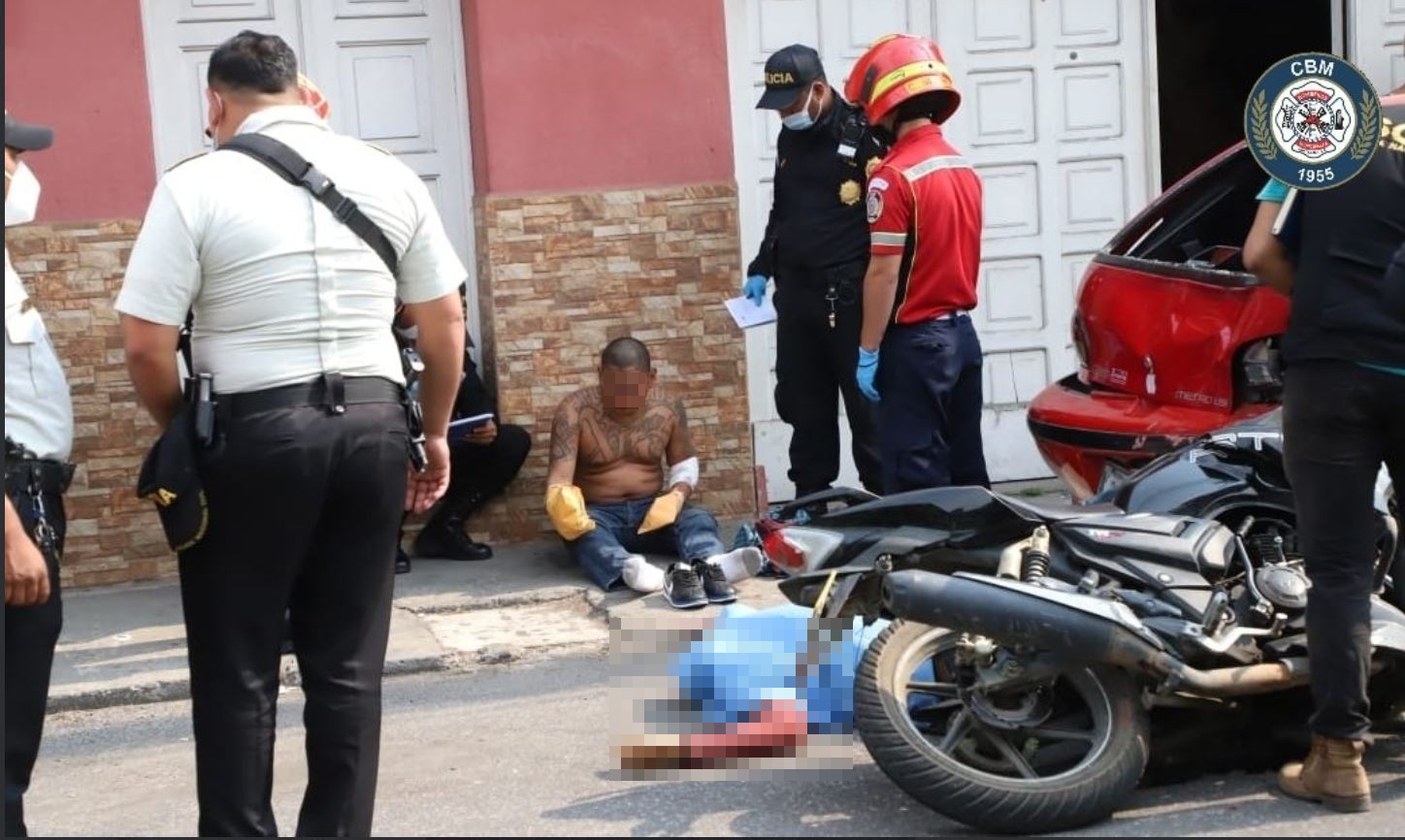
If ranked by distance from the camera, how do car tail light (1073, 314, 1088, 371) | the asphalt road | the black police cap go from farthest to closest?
the black police cap, car tail light (1073, 314, 1088, 371), the asphalt road

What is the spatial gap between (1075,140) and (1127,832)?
16.1ft

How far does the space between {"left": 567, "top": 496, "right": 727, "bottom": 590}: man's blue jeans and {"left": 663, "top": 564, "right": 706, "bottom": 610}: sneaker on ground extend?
307 millimetres

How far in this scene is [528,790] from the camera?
507 centimetres

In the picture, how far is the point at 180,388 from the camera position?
4.02 m

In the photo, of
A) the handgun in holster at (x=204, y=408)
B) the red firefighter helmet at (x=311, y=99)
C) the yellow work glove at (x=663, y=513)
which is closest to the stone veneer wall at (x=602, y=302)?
the yellow work glove at (x=663, y=513)

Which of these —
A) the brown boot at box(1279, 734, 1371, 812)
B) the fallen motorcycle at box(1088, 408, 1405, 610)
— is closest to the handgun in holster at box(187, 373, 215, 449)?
the fallen motorcycle at box(1088, 408, 1405, 610)

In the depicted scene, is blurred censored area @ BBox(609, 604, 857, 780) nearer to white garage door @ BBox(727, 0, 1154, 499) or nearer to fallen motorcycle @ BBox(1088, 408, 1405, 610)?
fallen motorcycle @ BBox(1088, 408, 1405, 610)

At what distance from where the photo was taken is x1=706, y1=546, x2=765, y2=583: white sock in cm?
707

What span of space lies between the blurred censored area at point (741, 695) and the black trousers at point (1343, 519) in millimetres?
1095

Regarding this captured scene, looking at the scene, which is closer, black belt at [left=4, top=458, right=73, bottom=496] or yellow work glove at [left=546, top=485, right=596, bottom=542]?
black belt at [left=4, top=458, right=73, bottom=496]

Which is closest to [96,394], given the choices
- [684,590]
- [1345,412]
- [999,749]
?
[684,590]

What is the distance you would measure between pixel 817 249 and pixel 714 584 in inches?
54.5

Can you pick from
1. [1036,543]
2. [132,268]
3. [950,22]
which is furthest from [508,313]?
[132,268]

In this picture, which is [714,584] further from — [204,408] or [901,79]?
[204,408]
